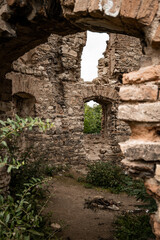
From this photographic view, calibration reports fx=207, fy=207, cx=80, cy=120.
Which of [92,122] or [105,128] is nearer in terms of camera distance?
[105,128]

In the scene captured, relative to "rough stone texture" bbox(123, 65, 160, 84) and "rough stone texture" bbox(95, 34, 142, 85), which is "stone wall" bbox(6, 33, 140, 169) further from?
"rough stone texture" bbox(123, 65, 160, 84)

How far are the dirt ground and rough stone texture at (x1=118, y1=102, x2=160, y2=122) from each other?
66.7 inches

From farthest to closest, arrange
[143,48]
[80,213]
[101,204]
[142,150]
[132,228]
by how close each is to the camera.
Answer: [101,204] → [80,213] → [132,228] → [143,48] → [142,150]

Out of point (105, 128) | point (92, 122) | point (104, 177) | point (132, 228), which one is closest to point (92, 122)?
point (92, 122)

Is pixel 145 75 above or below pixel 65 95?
below

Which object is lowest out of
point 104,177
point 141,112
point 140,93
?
point 104,177

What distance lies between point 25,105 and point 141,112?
524 centimetres

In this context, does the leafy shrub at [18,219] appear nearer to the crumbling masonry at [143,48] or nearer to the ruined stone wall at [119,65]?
the crumbling masonry at [143,48]

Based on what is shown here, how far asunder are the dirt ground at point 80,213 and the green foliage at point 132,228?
0.15 metres

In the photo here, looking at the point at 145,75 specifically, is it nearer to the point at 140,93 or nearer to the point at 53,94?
the point at 140,93

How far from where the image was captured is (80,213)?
12.9ft

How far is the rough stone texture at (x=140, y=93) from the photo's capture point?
4.71 feet

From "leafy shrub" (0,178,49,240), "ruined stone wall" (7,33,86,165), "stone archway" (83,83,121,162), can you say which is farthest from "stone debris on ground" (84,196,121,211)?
"stone archway" (83,83,121,162)

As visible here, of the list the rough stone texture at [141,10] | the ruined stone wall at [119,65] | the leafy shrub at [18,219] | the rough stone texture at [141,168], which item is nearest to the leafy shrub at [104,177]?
the ruined stone wall at [119,65]
